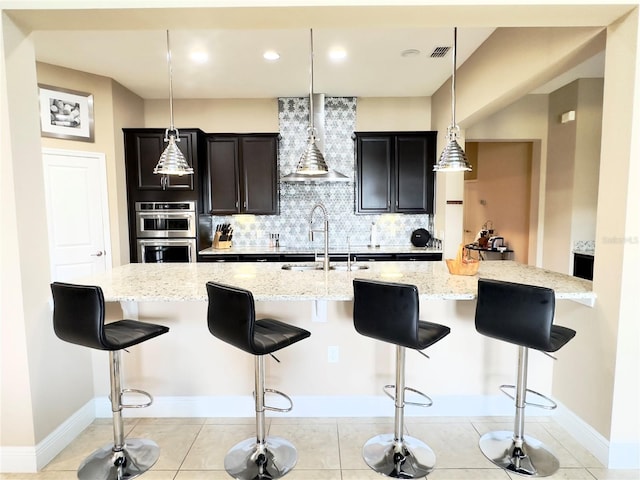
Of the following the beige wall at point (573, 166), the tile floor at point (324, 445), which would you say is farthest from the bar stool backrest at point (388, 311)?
the beige wall at point (573, 166)

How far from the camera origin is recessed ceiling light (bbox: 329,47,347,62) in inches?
136

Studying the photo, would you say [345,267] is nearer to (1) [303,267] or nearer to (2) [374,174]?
(1) [303,267]

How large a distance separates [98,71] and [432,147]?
153 inches

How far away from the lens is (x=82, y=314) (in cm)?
180

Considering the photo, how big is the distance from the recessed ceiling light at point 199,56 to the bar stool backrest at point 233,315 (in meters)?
2.62

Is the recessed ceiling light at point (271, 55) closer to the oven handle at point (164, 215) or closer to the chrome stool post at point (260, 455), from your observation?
the oven handle at point (164, 215)

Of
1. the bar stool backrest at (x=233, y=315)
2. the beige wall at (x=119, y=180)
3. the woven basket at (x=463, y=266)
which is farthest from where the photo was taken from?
the beige wall at (x=119, y=180)

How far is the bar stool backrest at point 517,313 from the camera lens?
1.74 m

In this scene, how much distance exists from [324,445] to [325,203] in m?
3.27

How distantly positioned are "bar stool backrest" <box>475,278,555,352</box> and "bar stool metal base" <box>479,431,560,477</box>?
0.73 meters

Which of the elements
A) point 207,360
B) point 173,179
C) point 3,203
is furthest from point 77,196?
point 207,360

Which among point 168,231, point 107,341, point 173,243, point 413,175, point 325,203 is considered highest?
point 413,175

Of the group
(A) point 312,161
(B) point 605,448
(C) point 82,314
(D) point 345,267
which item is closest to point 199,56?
(A) point 312,161

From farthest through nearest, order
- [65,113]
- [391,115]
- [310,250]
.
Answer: [391,115] < [310,250] < [65,113]
